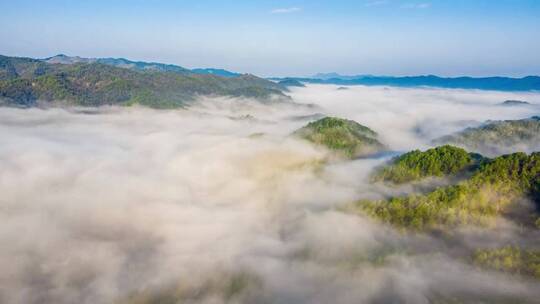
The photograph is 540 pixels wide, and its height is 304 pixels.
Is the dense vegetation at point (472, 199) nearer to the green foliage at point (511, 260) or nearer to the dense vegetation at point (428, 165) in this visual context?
the dense vegetation at point (428, 165)

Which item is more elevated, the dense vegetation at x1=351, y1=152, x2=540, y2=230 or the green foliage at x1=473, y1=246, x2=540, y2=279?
the dense vegetation at x1=351, y1=152, x2=540, y2=230

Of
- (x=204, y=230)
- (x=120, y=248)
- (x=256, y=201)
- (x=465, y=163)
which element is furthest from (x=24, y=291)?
(x=465, y=163)

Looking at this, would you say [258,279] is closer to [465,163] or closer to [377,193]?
[377,193]

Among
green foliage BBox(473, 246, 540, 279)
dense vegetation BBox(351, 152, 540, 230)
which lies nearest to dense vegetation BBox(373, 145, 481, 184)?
dense vegetation BBox(351, 152, 540, 230)

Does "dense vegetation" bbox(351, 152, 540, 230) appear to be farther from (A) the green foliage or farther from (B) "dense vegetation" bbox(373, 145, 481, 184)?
(A) the green foliage

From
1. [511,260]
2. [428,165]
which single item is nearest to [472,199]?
[428,165]

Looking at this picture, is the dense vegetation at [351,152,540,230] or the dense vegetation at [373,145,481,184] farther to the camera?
the dense vegetation at [373,145,481,184]

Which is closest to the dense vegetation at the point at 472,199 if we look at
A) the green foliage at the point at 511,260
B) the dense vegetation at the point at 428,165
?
the dense vegetation at the point at 428,165
